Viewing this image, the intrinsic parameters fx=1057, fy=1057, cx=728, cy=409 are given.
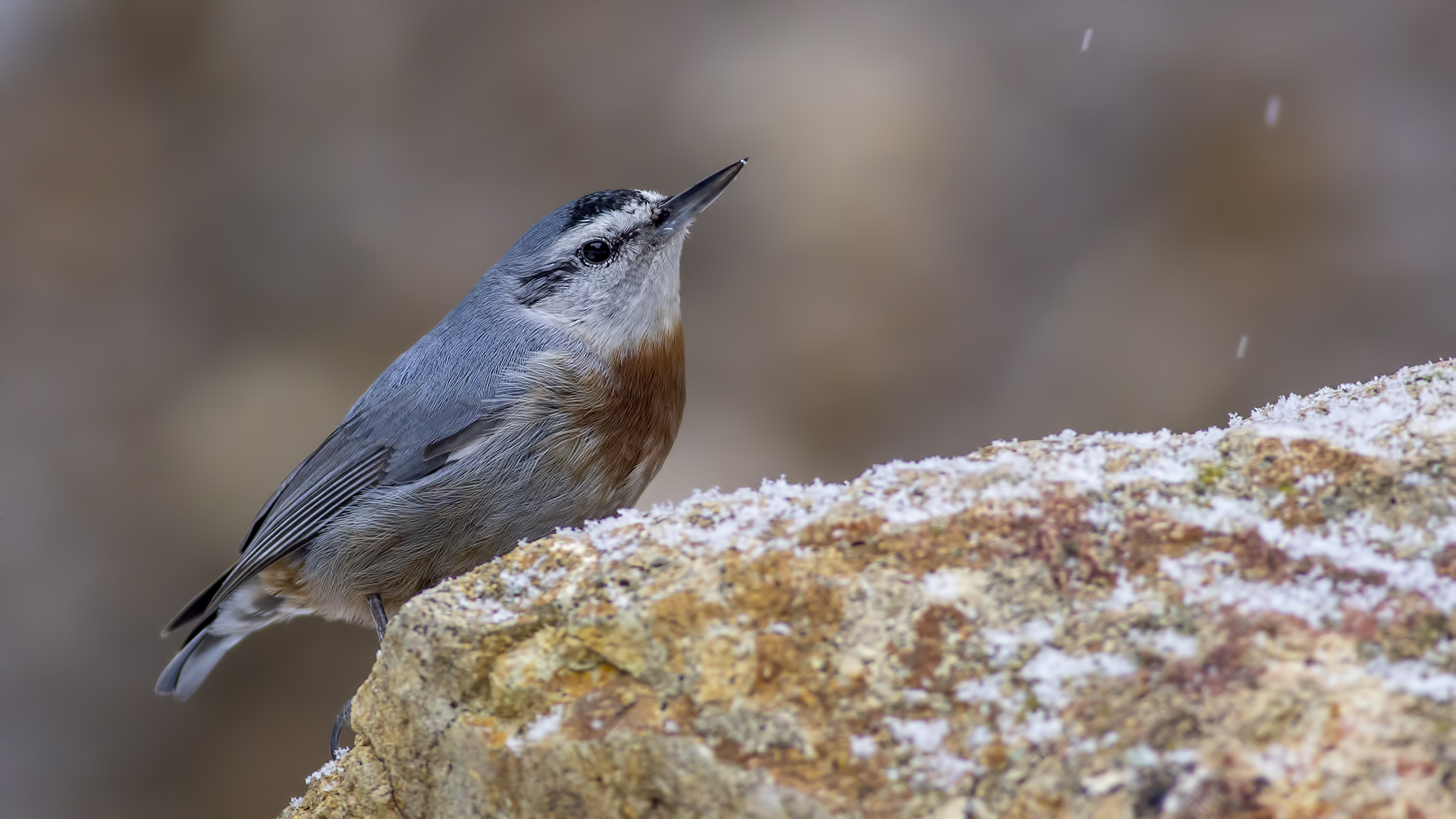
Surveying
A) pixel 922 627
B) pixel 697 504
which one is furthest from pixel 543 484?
pixel 922 627

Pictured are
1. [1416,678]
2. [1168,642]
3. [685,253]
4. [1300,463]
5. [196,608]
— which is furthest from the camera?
[685,253]

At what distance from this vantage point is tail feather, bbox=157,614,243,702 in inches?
175

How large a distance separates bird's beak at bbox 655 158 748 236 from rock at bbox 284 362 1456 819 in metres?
2.07

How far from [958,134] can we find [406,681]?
6959 mm

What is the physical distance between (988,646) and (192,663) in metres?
3.88

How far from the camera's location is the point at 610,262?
4.18m

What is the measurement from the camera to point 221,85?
8.71m

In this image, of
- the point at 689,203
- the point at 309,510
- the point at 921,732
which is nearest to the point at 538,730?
the point at 921,732

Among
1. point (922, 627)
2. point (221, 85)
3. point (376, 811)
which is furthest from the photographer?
point (221, 85)

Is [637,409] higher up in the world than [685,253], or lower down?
lower down

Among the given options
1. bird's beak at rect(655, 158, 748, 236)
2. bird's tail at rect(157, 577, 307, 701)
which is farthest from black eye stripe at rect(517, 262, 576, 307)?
A: bird's tail at rect(157, 577, 307, 701)

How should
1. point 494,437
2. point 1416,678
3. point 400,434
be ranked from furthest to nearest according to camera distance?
point 400,434 < point 494,437 < point 1416,678

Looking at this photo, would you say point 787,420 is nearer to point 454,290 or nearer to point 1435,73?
point 454,290

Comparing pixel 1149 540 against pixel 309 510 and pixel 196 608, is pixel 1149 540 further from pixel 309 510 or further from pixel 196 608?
pixel 196 608
